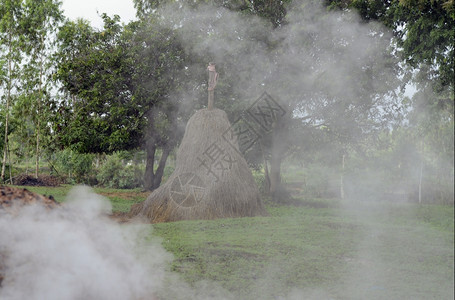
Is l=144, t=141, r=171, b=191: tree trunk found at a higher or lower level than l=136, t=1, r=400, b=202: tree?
lower

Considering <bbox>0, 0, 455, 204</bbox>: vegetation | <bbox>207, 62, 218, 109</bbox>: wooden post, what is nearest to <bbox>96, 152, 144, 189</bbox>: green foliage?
<bbox>0, 0, 455, 204</bbox>: vegetation

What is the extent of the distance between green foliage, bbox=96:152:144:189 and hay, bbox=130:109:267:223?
0.75 ft

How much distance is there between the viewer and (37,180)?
303 cm

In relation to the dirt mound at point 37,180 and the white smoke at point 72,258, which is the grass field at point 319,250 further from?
the white smoke at point 72,258

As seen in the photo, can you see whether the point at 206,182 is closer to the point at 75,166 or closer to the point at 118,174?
the point at 118,174

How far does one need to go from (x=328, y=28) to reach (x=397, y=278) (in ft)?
7.96

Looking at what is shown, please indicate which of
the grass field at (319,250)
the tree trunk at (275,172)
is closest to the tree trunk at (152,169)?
the grass field at (319,250)

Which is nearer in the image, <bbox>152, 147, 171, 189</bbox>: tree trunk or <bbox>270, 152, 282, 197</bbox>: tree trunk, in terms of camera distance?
<bbox>152, 147, 171, 189</bbox>: tree trunk

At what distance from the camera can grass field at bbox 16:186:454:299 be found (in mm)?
2998

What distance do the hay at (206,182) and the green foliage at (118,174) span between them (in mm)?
227

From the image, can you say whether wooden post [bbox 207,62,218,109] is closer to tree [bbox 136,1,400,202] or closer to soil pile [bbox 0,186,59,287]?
tree [bbox 136,1,400,202]

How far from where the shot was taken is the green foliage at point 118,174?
11.3ft

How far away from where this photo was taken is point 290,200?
4.16 metres

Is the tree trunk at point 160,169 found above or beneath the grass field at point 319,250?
above
